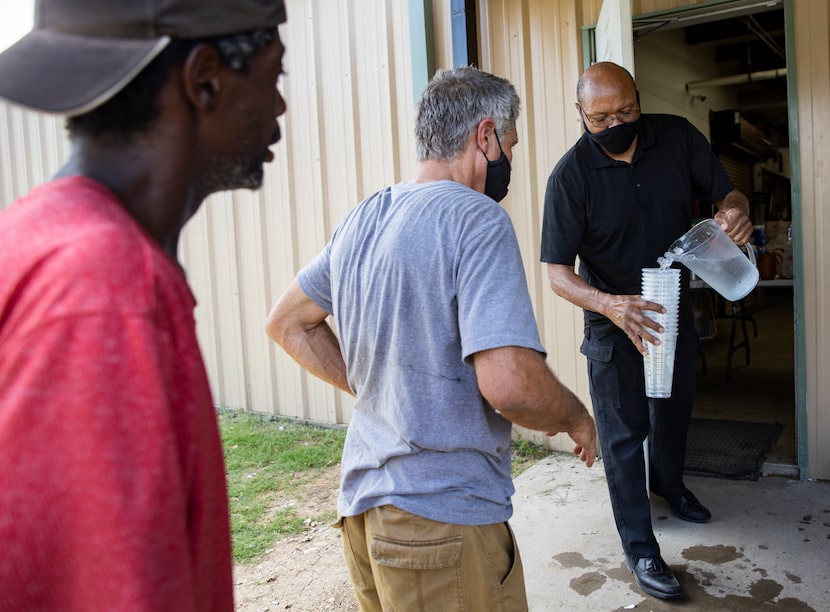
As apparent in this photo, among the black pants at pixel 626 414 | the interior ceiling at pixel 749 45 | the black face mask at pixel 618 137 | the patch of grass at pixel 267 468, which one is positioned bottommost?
the patch of grass at pixel 267 468

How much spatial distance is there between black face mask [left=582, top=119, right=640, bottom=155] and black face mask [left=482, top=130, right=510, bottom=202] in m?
1.17

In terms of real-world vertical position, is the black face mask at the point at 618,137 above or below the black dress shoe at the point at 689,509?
above

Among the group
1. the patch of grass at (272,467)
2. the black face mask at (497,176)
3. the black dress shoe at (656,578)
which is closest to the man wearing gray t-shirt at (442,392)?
the black face mask at (497,176)

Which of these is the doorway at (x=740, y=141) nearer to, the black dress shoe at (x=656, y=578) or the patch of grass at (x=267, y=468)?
the black dress shoe at (x=656, y=578)

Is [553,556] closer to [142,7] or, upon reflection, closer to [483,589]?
[483,589]

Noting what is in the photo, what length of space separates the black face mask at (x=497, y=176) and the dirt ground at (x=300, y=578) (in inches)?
83.7

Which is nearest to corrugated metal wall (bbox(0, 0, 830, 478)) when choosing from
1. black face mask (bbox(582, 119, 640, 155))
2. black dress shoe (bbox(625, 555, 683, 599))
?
black face mask (bbox(582, 119, 640, 155))

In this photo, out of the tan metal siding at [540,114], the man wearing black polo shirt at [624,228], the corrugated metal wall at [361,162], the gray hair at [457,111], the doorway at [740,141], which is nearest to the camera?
the gray hair at [457,111]

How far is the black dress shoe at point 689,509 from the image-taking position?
158 inches

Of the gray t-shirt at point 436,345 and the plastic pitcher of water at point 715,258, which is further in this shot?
the plastic pitcher of water at point 715,258

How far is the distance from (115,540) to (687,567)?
3.33 meters

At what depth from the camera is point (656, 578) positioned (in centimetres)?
328

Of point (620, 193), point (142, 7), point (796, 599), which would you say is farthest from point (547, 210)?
point (142, 7)

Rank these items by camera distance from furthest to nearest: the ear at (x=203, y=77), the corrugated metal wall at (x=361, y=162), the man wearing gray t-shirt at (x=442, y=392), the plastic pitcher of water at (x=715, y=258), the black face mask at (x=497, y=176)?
the corrugated metal wall at (x=361, y=162), the plastic pitcher of water at (x=715, y=258), the black face mask at (x=497, y=176), the man wearing gray t-shirt at (x=442, y=392), the ear at (x=203, y=77)
